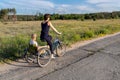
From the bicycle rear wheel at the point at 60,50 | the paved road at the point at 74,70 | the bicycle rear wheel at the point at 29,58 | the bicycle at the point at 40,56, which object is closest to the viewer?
the paved road at the point at 74,70

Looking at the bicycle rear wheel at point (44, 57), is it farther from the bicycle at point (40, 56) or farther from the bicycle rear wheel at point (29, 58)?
the bicycle rear wheel at point (29, 58)

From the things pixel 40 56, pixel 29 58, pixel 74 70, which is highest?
pixel 40 56

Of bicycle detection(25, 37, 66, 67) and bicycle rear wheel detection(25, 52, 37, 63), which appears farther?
bicycle rear wheel detection(25, 52, 37, 63)

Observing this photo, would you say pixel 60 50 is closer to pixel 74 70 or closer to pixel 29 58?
pixel 29 58

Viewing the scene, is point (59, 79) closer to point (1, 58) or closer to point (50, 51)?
point (50, 51)

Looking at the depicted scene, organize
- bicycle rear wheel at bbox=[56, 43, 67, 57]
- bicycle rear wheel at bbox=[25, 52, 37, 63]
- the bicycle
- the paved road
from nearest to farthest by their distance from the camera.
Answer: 1. the paved road
2. the bicycle
3. bicycle rear wheel at bbox=[25, 52, 37, 63]
4. bicycle rear wheel at bbox=[56, 43, 67, 57]

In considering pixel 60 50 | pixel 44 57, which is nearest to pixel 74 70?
pixel 44 57

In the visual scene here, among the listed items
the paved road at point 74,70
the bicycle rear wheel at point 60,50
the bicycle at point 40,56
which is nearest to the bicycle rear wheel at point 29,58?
the bicycle at point 40,56

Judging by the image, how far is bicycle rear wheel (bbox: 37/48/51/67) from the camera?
7.13 metres

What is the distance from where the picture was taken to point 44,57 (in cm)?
742

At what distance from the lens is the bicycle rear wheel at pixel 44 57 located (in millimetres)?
7132

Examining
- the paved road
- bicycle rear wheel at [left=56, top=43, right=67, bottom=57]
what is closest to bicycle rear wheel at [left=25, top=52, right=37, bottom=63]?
the paved road

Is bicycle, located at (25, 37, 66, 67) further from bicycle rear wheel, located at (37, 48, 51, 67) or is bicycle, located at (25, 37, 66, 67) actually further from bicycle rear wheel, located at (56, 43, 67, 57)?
bicycle rear wheel, located at (56, 43, 67, 57)

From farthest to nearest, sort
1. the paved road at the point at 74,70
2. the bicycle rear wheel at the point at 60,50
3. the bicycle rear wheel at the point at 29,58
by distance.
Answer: the bicycle rear wheel at the point at 60,50
the bicycle rear wheel at the point at 29,58
the paved road at the point at 74,70
